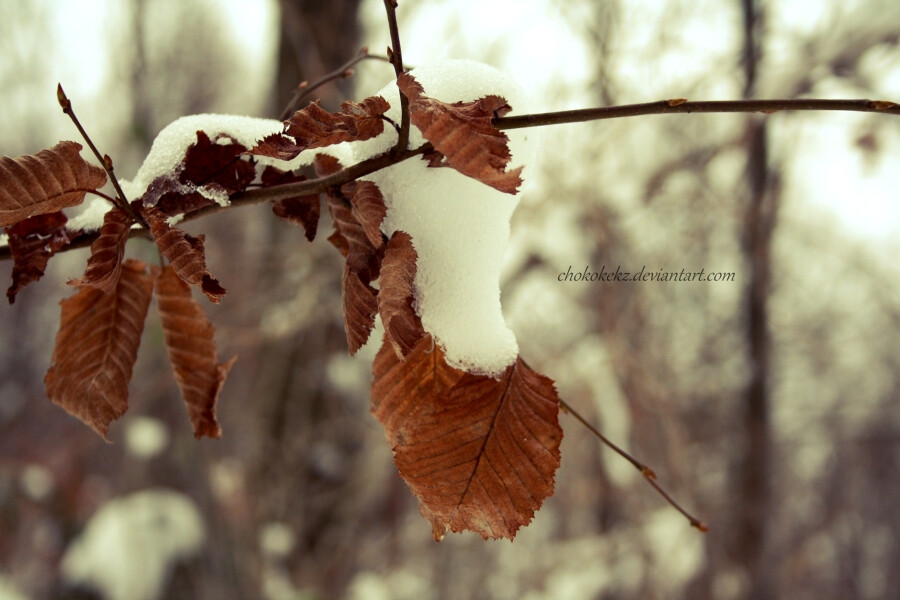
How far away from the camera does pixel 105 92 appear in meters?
4.72

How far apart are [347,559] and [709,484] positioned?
11.8 ft

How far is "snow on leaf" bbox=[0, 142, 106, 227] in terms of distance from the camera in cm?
38

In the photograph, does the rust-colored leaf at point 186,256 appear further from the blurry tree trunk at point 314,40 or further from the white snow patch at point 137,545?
the white snow patch at point 137,545

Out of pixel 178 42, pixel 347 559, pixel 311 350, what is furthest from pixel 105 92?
pixel 347 559

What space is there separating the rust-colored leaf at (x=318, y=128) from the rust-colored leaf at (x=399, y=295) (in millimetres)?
77

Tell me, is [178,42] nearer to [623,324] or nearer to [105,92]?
[105,92]

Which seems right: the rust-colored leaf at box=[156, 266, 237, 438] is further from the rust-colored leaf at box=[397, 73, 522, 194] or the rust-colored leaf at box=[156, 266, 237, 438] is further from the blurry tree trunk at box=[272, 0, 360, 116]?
the blurry tree trunk at box=[272, 0, 360, 116]

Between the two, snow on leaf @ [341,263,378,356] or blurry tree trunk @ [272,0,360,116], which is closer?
snow on leaf @ [341,263,378,356]

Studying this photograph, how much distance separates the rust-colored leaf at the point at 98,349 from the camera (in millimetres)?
485

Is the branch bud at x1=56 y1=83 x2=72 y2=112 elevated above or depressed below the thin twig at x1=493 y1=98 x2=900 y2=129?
above

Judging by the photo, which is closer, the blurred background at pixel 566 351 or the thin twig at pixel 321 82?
the thin twig at pixel 321 82

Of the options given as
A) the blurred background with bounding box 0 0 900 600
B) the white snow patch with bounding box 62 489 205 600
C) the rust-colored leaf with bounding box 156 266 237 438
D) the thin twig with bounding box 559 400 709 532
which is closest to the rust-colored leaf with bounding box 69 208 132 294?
the rust-colored leaf with bounding box 156 266 237 438

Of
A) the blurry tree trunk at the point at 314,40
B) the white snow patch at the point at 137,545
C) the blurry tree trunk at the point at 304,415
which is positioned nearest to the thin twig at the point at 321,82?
the blurry tree trunk at the point at 314,40

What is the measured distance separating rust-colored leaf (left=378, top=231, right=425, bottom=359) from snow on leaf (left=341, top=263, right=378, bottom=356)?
21 mm
